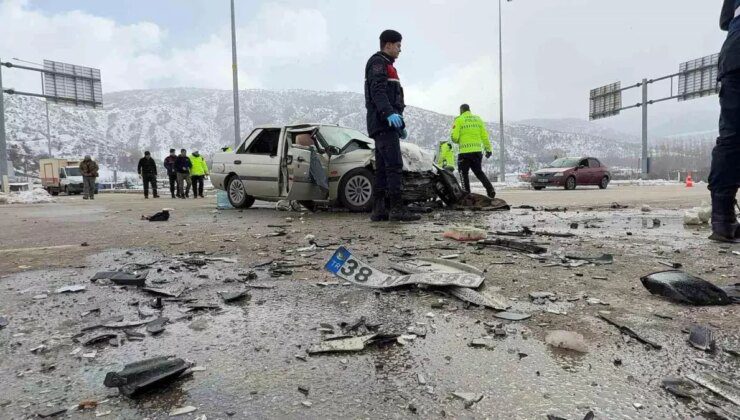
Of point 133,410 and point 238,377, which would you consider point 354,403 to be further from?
point 133,410

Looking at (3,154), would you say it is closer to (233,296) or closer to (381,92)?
(381,92)

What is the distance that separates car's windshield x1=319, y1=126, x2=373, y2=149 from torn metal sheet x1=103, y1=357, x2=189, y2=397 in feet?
20.1

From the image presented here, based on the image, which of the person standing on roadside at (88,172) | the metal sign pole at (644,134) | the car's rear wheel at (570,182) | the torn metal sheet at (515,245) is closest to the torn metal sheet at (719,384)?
the torn metal sheet at (515,245)

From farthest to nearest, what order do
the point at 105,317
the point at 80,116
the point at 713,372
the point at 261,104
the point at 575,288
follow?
the point at 261,104 < the point at 80,116 < the point at 575,288 < the point at 105,317 < the point at 713,372

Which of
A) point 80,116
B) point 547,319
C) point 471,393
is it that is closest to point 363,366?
point 471,393

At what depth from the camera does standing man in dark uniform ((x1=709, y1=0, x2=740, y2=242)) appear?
348 cm

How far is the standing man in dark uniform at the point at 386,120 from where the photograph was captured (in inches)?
219

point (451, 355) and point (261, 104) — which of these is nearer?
point (451, 355)

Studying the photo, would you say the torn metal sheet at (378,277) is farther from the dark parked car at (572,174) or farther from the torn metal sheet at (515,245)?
the dark parked car at (572,174)

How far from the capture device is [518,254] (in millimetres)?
3537

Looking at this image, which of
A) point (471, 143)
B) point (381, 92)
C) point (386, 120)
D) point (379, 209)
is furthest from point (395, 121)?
point (471, 143)

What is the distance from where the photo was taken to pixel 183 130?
526ft

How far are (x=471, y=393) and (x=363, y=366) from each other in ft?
1.29

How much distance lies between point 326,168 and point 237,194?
2.54 meters
